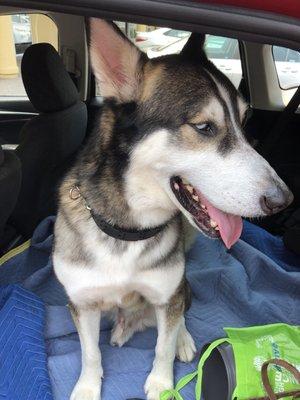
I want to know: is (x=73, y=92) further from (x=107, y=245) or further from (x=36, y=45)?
(x=107, y=245)

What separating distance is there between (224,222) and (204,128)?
32 cm

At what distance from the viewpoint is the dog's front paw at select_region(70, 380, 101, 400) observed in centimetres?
206

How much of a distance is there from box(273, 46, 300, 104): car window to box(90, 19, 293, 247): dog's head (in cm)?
Result: 186

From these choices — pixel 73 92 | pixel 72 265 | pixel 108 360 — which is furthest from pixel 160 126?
pixel 73 92

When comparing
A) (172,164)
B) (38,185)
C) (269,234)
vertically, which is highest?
(172,164)

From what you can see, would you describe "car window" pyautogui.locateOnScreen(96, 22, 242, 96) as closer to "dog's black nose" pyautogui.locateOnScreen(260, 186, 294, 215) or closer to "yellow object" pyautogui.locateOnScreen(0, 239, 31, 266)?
"dog's black nose" pyautogui.locateOnScreen(260, 186, 294, 215)

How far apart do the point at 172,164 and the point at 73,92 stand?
1506mm

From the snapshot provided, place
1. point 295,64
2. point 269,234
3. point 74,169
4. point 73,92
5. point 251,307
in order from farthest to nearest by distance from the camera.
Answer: point 295,64
point 269,234
point 73,92
point 251,307
point 74,169

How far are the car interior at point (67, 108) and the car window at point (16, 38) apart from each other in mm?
15

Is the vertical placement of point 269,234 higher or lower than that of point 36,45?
lower

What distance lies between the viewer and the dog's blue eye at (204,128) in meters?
1.63

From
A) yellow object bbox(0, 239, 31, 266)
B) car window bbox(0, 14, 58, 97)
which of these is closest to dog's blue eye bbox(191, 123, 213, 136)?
yellow object bbox(0, 239, 31, 266)

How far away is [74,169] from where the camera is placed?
207cm

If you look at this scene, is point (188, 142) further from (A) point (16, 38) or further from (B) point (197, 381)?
(A) point (16, 38)
